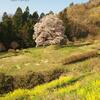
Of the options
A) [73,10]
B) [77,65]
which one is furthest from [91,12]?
[77,65]

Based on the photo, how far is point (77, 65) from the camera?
112ft

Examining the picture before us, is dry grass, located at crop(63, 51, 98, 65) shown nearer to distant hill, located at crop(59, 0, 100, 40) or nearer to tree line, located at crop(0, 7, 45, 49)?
tree line, located at crop(0, 7, 45, 49)

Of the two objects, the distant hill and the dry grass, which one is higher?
the distant hill

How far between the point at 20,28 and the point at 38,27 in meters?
9.20

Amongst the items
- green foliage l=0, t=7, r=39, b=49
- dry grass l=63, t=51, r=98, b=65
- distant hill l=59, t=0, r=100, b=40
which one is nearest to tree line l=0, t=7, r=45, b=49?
green foliage l=0, t=7, r=39, b=49

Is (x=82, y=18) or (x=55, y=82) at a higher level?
(x=82, y=18)

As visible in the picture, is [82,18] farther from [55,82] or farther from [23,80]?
[55,82]

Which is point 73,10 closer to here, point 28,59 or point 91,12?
point 91,12

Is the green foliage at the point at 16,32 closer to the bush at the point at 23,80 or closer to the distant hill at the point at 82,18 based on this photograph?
the distant hill at the point at 82,18

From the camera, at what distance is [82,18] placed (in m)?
96.9

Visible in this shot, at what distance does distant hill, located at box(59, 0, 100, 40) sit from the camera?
272ft

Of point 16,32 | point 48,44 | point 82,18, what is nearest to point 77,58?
point 48,44

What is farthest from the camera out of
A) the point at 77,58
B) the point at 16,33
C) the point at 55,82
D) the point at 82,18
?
the point at 82,18

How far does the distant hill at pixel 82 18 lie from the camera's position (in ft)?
272
